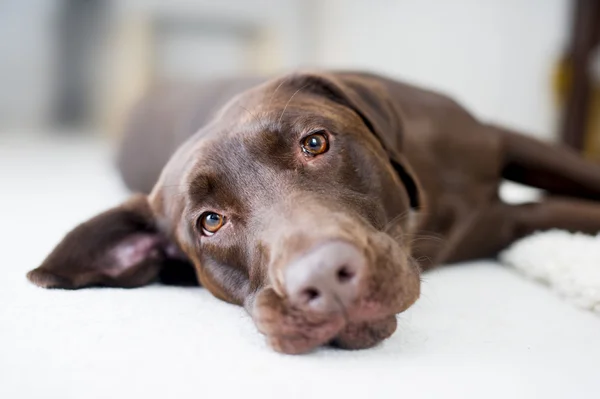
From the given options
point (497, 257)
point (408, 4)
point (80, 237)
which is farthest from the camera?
point (408, 4)

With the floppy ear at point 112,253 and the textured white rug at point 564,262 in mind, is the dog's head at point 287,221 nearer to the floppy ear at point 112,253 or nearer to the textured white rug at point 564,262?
the floppy ear at point 112,253

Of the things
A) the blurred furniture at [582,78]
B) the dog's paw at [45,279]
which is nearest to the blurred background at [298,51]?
the blurred furniture at [582,78]

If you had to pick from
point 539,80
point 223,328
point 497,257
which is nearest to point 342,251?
point 223,328

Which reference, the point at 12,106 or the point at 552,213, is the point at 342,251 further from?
the point at 12,106

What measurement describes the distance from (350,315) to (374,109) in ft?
3.49

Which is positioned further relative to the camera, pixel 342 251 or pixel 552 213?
pixel 552 213

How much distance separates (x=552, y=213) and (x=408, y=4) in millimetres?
4976

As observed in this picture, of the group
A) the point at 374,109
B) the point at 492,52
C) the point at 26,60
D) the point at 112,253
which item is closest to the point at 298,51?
the point at 26,60

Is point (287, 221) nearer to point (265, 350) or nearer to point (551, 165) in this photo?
point (265, 350)

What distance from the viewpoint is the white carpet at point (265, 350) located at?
118cm

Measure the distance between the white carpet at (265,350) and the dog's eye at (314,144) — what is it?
462mm

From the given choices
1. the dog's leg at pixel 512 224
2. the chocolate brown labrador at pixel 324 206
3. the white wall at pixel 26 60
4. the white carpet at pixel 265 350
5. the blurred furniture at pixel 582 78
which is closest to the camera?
the white carpet at pixel 265 350

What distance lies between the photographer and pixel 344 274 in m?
1.21

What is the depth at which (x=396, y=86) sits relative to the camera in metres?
2.64
